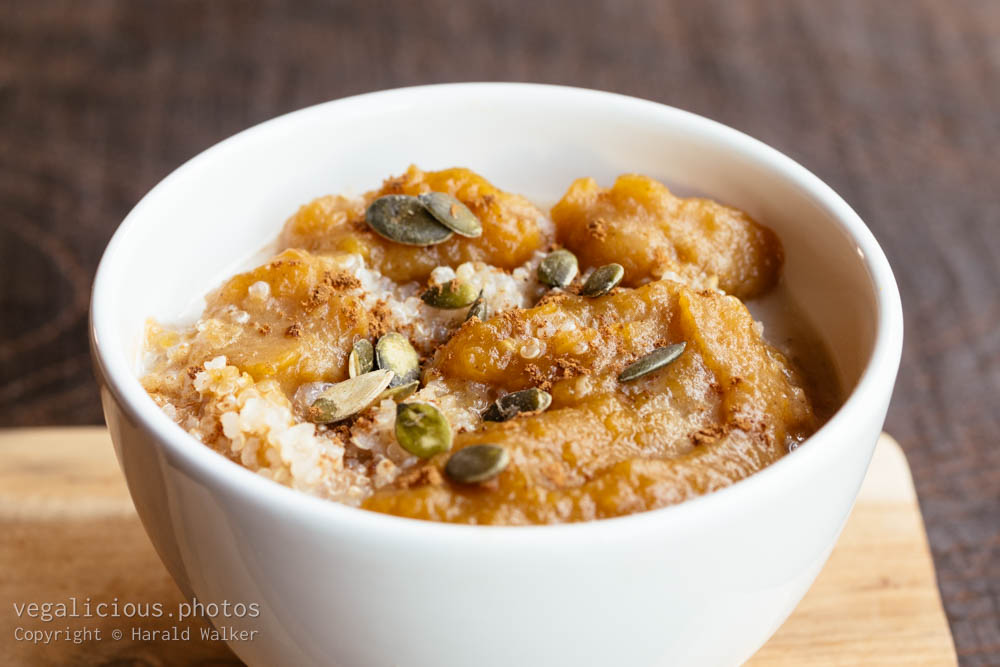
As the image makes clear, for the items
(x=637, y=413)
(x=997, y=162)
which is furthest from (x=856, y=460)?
(x=997, y=162)

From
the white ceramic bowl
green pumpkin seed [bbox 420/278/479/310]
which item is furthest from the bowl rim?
green pumpkin seed [bbox 420/278/479/310]

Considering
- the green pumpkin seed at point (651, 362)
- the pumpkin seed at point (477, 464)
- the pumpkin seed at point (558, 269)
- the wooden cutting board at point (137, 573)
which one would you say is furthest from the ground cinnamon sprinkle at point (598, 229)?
the wooden cutting board at point (137, 573)

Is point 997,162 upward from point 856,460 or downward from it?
downward

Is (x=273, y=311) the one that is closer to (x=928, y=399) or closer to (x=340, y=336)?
(x=340, y=336)

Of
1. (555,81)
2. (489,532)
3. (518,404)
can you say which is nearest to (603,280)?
(518,404)

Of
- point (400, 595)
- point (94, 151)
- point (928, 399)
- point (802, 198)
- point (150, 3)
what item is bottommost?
point (928, 399)

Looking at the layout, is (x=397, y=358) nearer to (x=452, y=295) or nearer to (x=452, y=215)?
(x=452, y=295)

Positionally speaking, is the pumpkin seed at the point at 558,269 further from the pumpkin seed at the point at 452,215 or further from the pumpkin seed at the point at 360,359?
the pumpkin seed at the point at 360,359
